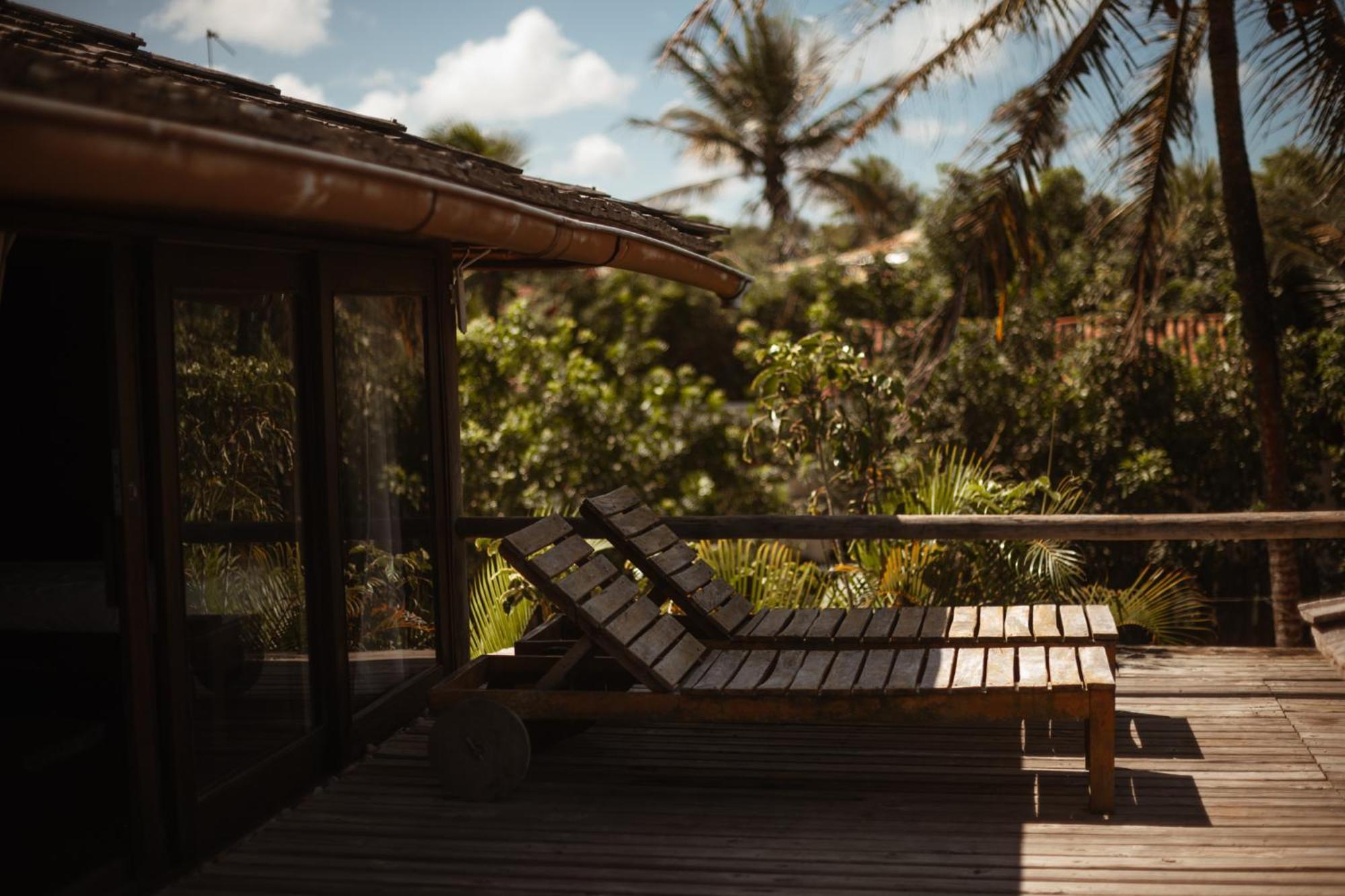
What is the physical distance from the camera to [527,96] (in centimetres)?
12562

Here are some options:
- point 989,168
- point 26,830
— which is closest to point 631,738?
point 26,830

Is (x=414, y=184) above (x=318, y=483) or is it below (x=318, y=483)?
above

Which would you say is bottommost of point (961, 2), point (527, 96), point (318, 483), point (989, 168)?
point (318, 483)

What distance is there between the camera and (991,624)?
5.06 m

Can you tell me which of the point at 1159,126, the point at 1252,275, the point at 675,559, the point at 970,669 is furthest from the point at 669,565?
the point at 1159,126

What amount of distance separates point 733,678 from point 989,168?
625 centimetres

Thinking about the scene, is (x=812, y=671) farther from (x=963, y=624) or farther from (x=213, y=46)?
(x=213, y=46)

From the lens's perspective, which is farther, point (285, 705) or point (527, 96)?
point (527, 96)

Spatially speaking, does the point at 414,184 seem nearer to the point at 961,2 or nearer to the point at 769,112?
the point at 961,2

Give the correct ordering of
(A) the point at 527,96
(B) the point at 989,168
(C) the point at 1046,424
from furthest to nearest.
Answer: (A) the point at 527,96 < (C) the point at 1046,424 < (B) the point at 989,168

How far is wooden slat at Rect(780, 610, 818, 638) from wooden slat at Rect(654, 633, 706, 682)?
375 mm

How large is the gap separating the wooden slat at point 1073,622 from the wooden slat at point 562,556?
5.98 ft

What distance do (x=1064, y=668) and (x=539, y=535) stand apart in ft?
6.19

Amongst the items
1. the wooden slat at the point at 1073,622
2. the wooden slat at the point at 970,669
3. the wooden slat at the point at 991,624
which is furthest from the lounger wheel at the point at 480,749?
the wooden slat at the point at 1073,622
